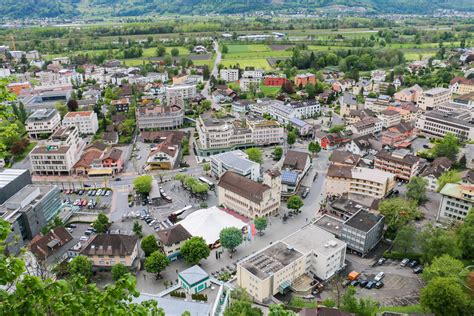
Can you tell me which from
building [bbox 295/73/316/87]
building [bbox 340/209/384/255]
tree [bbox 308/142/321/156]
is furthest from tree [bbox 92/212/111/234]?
building [bbox 295/73/316/87]

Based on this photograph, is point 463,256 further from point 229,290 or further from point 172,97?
point 172,97

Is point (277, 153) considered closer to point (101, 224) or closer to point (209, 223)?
point (209, 223)

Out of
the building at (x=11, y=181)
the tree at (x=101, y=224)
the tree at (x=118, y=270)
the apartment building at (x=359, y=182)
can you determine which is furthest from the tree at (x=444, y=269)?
the building at (x=11, y=181)

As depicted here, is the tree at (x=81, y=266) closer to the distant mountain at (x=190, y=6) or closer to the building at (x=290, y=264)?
the building at (x=290, y=264)

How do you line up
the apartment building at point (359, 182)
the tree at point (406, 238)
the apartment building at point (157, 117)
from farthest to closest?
1. the apartment building at point (157, 117)
2. the apartment building at point (359, 182)
3. the tree at point (406, 238)

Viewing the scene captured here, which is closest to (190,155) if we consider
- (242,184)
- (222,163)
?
(222,163)
